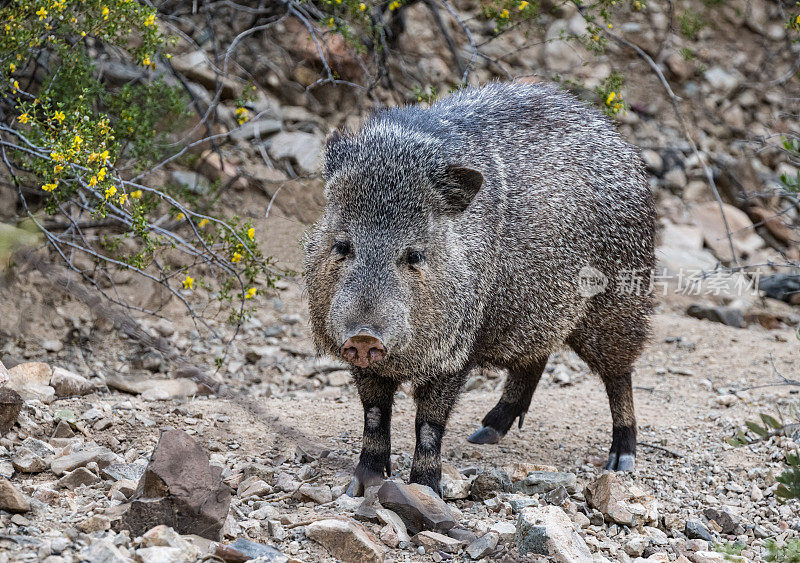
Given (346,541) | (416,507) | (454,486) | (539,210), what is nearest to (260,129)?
(539,210)

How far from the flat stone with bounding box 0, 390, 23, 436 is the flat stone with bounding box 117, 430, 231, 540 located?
0.96 m

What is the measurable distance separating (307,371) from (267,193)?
1820mm

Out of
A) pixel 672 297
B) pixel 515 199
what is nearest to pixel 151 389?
pixel 515 199

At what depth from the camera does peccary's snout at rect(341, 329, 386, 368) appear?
298cm

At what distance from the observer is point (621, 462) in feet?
14.8

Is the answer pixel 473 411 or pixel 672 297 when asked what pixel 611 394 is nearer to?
pixel 473 411

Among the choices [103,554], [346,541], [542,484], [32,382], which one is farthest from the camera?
[32,382]

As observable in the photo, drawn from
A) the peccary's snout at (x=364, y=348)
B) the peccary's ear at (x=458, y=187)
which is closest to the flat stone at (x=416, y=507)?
the peccary's snout at (x=364, y=348)

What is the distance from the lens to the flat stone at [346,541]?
2.83 metres

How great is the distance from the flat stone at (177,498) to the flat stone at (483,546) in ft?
2.71

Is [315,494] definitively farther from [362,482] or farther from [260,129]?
[260,129]

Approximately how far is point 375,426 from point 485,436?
48.9 inches

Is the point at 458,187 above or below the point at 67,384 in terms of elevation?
above

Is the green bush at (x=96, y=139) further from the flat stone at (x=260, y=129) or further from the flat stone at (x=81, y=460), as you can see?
the flat stone at (x=81, y=460)
